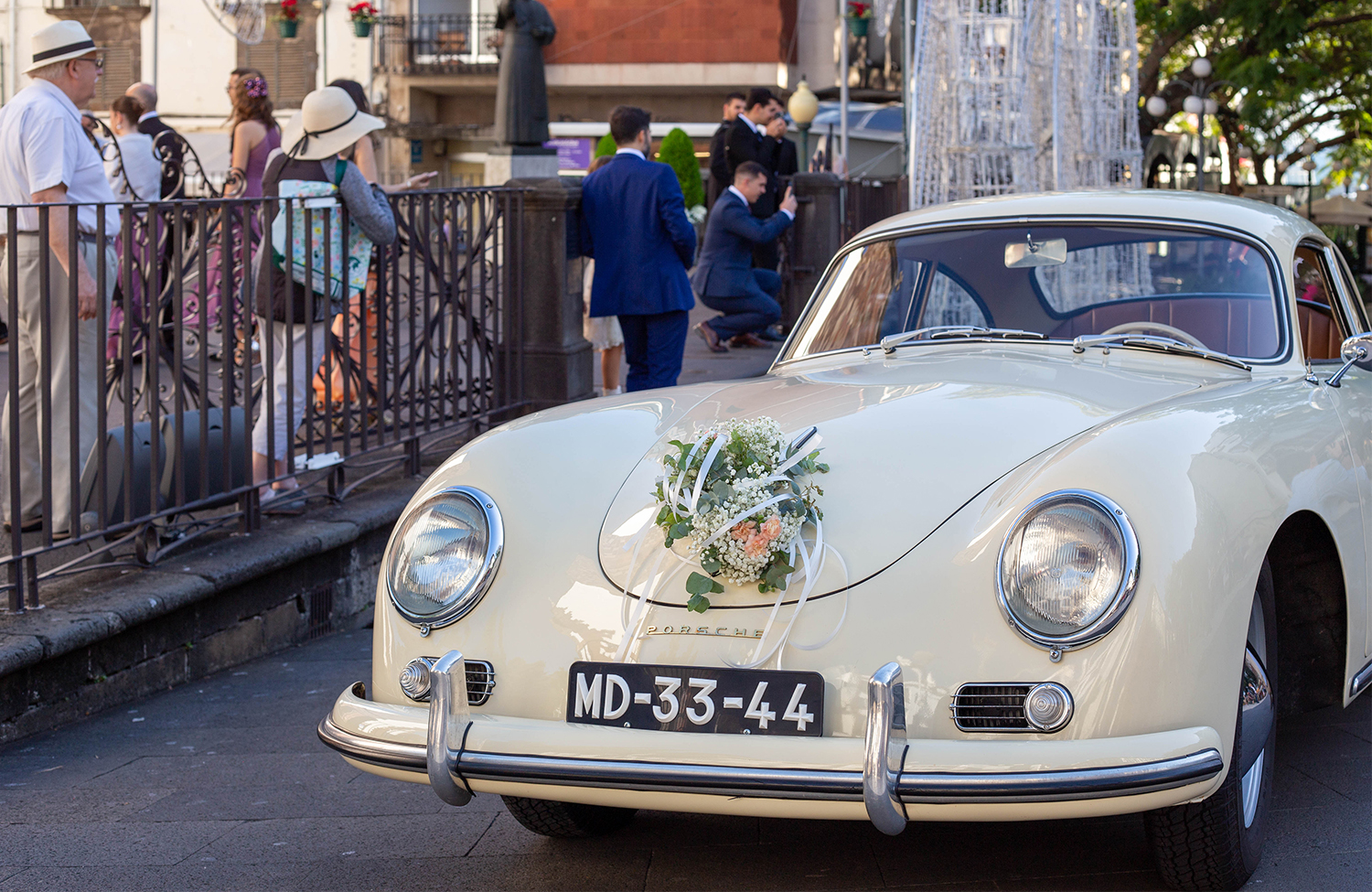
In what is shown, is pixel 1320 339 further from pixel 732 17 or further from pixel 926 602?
pixel 732 17

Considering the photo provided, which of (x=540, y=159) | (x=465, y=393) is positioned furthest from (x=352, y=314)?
(x=540, y=159)

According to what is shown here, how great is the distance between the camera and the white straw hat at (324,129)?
6.13 metres

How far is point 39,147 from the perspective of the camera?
5.17 meters

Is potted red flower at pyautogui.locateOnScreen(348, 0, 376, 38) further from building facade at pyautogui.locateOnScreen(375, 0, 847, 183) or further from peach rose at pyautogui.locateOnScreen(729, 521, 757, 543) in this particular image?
peach rose at pyautogui.locateOnScreen(729, 521, 757, 543)

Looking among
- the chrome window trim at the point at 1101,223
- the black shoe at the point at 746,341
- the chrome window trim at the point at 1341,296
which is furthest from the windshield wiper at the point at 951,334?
the black shoe at the point at 746,341

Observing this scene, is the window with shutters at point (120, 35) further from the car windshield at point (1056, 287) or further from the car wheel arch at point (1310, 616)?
the car wheel arch at point (1310, 616)

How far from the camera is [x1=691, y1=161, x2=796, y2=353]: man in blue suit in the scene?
10.6 meters

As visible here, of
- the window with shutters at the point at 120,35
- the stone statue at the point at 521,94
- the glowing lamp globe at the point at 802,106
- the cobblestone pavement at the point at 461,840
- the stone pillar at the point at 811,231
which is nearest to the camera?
the cobblestone pavement at the point at 461,840

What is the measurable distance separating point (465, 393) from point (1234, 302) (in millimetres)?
4316

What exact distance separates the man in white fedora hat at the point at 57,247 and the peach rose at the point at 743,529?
2.67m

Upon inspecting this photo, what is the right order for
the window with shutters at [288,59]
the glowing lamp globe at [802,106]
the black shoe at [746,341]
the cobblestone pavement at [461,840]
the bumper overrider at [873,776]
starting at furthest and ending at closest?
the window with shutters at [288,59] → the glowing lamp globe at [802,106] → the black shoe at [746,341] → the cobblestone pavement at [461,840] → the bumper overrider at [873,776]

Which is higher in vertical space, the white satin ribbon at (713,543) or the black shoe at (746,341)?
the white satin ribbon at (713,543)

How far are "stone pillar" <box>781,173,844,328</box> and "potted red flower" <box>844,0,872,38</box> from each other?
15.3 metres

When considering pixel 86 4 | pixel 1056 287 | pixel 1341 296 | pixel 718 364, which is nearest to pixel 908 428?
pixel 1056 287
